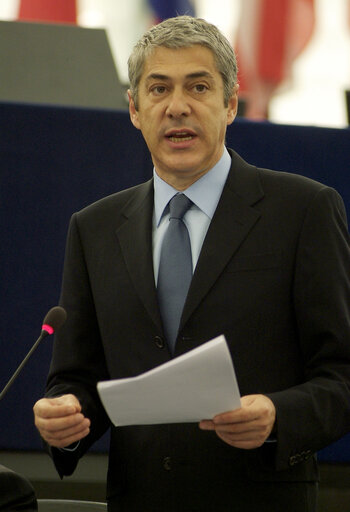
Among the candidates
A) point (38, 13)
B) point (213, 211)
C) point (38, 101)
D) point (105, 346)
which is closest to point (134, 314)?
point (105, 346)

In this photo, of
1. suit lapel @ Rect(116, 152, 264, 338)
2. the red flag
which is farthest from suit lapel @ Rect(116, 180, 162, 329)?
the red flag

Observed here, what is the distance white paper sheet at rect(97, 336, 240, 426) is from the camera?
1234mm

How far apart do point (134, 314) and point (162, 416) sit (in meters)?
0.33

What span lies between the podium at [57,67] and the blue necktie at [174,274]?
4.35 ft

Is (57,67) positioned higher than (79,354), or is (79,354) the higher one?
(57,67)

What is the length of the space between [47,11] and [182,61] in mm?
4268

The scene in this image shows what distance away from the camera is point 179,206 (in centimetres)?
169

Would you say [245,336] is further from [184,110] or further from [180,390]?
[184,110]

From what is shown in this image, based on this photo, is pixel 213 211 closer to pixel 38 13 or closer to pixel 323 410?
pixel 323 410

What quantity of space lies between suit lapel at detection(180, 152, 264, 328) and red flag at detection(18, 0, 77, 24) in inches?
167

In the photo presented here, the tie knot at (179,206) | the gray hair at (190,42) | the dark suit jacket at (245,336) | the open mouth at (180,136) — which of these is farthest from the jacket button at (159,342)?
the gray hair at (190,42)

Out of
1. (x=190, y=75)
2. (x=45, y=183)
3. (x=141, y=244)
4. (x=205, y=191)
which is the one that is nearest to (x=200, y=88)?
(x=190, y=75)

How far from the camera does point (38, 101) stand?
289cm

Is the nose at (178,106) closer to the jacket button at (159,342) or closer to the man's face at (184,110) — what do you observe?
the man's face at (184,110)
